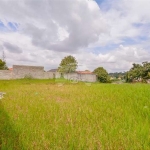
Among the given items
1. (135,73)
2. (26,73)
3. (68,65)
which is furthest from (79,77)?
(135,73)

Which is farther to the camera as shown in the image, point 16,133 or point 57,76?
point 57,76

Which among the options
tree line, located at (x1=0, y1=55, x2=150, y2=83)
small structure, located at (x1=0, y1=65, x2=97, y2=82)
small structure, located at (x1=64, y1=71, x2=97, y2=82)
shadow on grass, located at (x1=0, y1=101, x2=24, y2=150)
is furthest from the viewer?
tree line, located at (x1=0, y1=55, x2=150, y2=83)

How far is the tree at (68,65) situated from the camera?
39375mm

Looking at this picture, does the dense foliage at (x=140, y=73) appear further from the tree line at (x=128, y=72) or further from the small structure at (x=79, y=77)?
the small structure at (x=79, y=77)

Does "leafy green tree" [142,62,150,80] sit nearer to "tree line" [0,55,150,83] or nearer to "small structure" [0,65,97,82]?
"tree line" [0,55,150,83]

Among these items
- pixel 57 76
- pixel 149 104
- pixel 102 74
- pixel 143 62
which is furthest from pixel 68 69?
pixel 149 104

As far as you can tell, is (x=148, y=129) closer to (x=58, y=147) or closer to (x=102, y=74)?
(x=58, y=147)

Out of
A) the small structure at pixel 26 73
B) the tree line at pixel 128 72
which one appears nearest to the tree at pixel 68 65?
the tree line at pixel 128 72

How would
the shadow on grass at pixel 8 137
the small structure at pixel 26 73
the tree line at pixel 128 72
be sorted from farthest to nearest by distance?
the tree line at pixel 128 72 → the small structure at pixel 26 73 → the shadow on grass at pixel 8 137

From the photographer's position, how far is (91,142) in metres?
2.20

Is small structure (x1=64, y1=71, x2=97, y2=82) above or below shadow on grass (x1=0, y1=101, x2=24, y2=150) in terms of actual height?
above

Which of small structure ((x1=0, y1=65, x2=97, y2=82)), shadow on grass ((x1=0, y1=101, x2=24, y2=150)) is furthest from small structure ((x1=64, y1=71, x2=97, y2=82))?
shadow on grass ((x1=0, y1=101, x2=24, y2=150))

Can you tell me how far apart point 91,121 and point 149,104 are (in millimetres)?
2081

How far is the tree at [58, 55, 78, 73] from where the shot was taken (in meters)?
39.4
